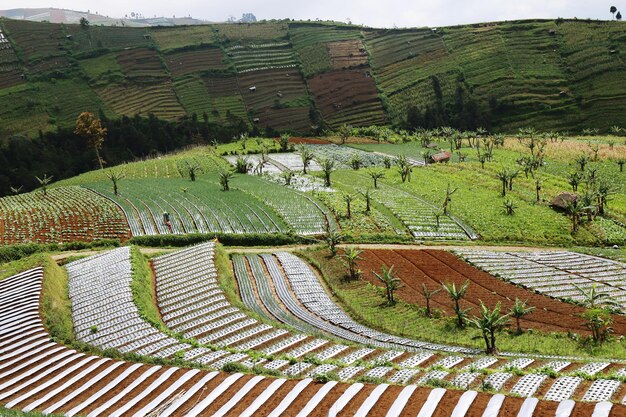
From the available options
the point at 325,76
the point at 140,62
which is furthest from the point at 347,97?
the point at 140,62

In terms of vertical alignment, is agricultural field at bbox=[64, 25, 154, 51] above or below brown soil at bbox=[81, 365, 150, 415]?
above

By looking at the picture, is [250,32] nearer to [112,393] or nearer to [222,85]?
[222,85]

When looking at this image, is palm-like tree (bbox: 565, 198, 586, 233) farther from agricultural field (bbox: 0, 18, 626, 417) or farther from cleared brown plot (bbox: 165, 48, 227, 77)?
cleared brown plot (bbox: 165, 48, 227, 77)

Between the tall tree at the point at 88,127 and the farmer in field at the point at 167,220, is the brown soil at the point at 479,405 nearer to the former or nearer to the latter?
the farmer in field at the point at 167,220

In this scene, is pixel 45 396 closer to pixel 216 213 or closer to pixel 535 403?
pixel 535 403

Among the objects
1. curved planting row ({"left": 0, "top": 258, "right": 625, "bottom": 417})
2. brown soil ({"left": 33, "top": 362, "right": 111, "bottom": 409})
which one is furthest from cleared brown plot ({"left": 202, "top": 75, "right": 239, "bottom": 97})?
brown soil ({"left": 33, "top": 362, "right": 111, "bottom": 409})

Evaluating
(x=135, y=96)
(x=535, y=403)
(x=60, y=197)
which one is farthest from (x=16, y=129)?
(x=535, y=403)
